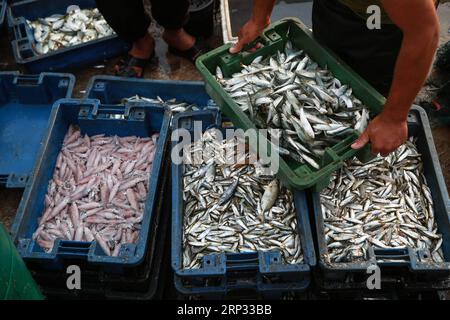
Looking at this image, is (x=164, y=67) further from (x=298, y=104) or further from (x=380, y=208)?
(x=380, y=208)

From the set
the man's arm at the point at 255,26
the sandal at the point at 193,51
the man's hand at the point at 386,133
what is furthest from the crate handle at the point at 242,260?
the sandal at the point at 193,51

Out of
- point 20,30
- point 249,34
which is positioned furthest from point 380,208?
point 20,30

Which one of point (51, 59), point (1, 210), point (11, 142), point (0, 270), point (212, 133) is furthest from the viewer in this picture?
point (51, 59)

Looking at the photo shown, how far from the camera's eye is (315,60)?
136 inches

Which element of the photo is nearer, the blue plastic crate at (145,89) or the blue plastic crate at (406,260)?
the blue plastic crate at (406,260)

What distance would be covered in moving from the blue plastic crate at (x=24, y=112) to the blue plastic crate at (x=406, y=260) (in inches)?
102

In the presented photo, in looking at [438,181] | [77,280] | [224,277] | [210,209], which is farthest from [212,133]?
[438,181]

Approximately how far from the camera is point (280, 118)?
3070 mm

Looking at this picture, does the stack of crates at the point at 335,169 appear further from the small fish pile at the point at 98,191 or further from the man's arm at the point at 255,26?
the small fish pile at the point at 98,191

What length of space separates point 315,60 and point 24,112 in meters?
2.84

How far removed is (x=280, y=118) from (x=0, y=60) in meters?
3.65

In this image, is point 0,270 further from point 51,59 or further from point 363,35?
point 51,59

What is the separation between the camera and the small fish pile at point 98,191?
3.36m

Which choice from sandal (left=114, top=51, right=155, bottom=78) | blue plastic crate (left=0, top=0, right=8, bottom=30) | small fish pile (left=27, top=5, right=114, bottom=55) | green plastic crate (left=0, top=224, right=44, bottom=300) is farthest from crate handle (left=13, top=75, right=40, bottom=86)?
green plastic crate (left=0, top=224, right=44, bottom=300)
